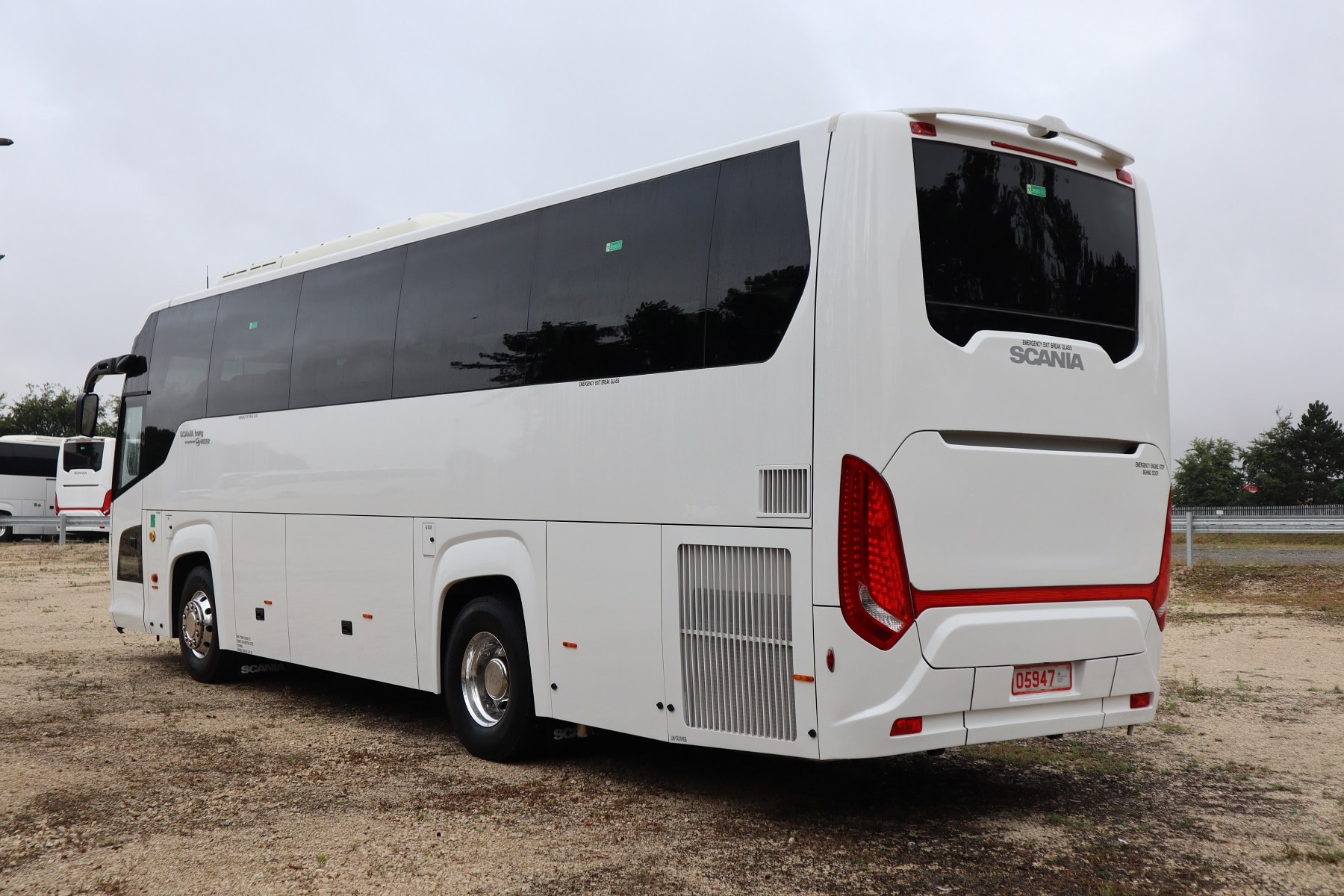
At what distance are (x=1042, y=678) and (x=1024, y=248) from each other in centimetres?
222

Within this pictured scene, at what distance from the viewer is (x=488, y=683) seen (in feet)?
27.3

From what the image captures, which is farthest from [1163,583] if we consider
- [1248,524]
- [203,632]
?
[1248,524]

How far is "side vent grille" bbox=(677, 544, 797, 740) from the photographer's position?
614 centimetres

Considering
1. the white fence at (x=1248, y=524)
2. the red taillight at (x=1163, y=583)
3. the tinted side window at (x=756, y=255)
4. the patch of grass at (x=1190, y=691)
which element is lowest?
the patch of grass at (x=1190, y=691)

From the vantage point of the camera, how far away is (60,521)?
34.8m

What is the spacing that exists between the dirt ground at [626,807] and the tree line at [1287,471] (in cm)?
8150

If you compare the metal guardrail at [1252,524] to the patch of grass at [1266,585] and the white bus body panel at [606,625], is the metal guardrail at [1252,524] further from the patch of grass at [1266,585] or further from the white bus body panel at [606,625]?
the white bus body panel at [606,625]

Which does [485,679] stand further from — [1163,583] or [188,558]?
[188,558]

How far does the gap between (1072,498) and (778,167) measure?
2.30m

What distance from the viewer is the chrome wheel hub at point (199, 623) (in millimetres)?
11773

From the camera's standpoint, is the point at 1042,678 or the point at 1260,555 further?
the point at 1260,555

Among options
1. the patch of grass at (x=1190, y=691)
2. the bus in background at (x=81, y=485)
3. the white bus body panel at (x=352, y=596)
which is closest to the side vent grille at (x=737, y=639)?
the white bus body panel at (x=352, y=596)

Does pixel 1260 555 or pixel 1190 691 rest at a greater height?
pixel 1260 555

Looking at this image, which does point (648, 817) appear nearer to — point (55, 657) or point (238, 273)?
point (238, 273)
